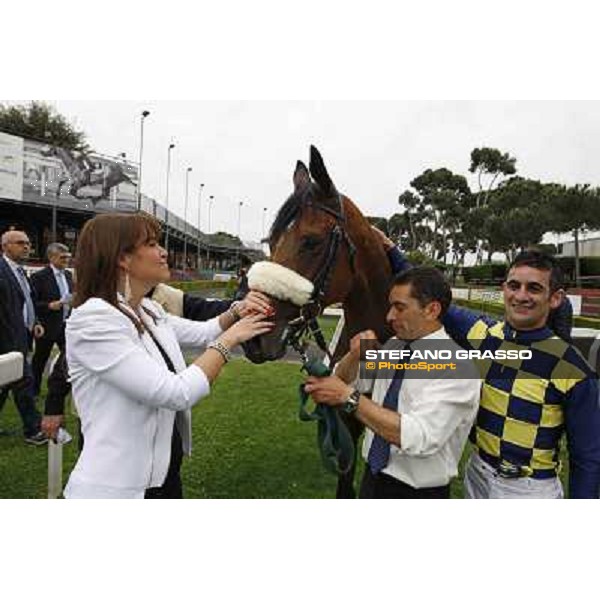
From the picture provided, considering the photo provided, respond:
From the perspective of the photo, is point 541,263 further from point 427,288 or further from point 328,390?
point 328,390

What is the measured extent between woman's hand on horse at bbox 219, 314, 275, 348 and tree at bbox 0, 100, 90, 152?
4.82 feet

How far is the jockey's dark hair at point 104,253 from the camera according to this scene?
1.44m

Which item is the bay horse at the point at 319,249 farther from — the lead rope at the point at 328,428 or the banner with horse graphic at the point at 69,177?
the banner with horse graphic at the point at 69,177

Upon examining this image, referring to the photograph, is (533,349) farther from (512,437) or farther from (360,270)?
(360,270)

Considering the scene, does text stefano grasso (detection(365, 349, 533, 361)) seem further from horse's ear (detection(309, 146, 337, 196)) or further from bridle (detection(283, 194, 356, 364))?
horse's ear (detection(309, 146, 337, 196))

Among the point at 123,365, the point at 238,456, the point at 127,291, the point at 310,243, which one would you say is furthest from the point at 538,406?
the point at 238,456

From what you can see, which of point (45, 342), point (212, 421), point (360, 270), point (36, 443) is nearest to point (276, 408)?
point (212, 421)

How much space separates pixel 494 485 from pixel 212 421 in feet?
11.8

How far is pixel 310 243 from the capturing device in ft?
5.76

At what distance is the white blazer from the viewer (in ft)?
4.49

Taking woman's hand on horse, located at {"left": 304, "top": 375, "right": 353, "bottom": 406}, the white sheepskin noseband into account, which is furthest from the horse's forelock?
woman's hand on horse, located at {"left": 304, "top": 375, "right": 353, "bottom": 406}

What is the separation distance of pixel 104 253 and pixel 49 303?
446 cm

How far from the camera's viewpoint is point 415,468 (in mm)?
1498

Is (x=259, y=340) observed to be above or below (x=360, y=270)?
below
